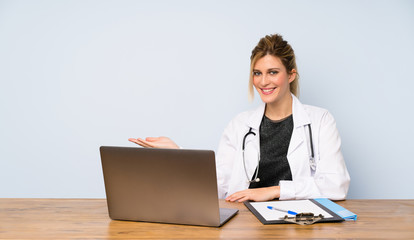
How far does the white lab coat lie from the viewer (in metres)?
1.87

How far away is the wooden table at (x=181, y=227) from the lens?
4.09 feet

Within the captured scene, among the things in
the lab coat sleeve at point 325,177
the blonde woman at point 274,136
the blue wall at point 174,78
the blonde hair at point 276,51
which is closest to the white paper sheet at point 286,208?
the lab coat sleeve at point 325,177

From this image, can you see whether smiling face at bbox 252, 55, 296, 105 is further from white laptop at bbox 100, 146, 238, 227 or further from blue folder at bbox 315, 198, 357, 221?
white laptop at bbox 100, 146, 238, 227

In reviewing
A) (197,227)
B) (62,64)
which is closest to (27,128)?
(62,64)

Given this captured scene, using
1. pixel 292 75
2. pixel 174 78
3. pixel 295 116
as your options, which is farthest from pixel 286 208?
pixel 174 78

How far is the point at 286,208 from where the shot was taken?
1.49 meters

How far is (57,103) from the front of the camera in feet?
10.1

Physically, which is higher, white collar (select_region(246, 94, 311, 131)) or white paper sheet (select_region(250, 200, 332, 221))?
white collar (select_region(246, 94, 311, 131))

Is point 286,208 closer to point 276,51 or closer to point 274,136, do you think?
point 274,136

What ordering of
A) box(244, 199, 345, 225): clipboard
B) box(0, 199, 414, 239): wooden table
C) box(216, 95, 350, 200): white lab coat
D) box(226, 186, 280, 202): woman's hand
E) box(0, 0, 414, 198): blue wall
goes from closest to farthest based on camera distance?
1. box(0, 199, 414, 239): wooden table
2. box(244, 199, 345, 225): clipboard
3. box(226, 186, 280, 202): woman's hand
4. box(216, 95, 350, 200): white lab coat
5. box(0, 0, 414, 198): blue wall

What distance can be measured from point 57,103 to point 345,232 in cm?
246

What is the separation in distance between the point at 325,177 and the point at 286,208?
0.55m

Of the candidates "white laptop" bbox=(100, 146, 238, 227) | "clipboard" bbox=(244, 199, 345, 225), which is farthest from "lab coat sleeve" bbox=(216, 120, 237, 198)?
"white laptop" bbox=(100, 146, 238, 227)

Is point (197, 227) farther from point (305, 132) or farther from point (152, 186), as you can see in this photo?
point (305, 132)
